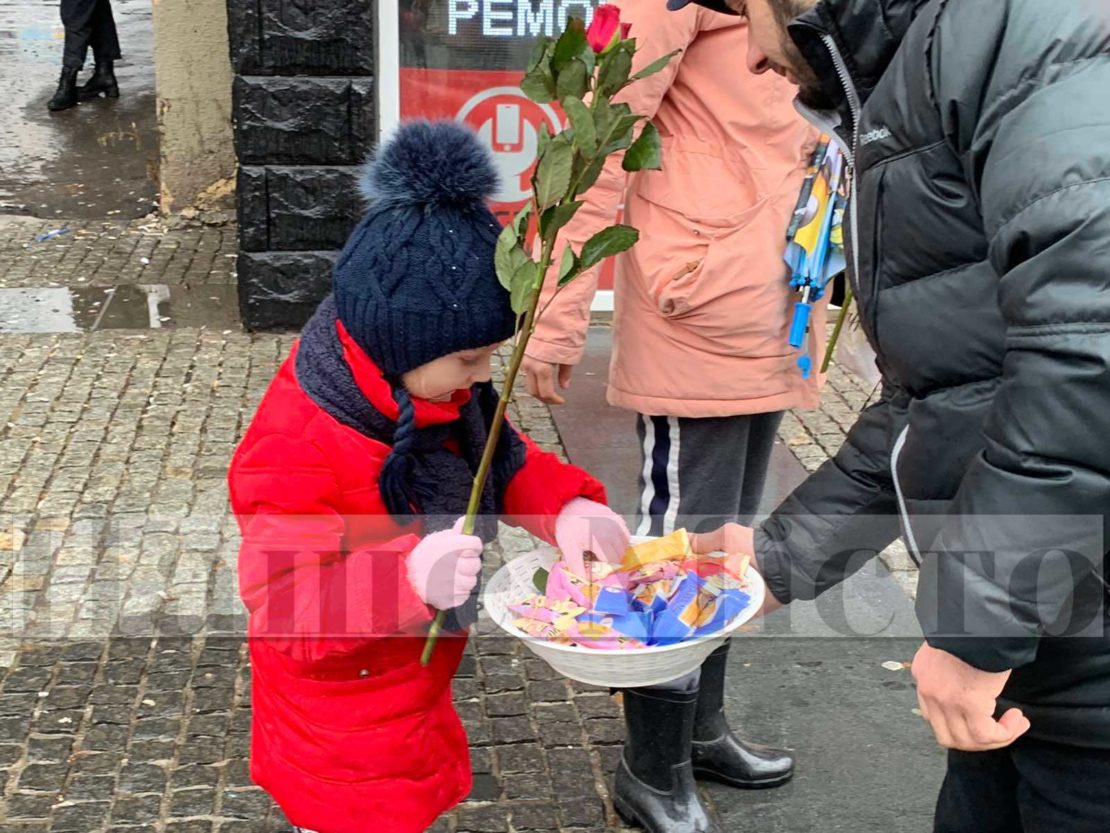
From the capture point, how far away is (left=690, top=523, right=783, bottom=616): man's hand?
8.61 ft

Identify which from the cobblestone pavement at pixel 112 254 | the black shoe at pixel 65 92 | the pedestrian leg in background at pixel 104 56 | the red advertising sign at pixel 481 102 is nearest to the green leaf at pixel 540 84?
the red advertising sign at pixel 481 102

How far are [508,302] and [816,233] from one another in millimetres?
921

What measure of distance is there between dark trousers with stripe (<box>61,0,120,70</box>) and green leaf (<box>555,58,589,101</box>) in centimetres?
1038

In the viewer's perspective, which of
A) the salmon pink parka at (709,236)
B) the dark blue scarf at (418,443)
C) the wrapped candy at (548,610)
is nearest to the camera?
the dark blue scarf at (418,443)

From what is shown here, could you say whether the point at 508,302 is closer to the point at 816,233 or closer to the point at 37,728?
the point at 816,233

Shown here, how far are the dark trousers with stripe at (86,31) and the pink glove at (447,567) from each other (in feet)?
34.0

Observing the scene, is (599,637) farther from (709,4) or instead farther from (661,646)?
(709,4)

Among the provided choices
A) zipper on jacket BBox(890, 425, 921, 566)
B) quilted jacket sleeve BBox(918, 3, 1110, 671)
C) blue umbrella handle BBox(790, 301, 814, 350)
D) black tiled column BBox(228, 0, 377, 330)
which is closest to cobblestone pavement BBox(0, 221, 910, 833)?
black tiled column BBox(228, 0, 377, 330)

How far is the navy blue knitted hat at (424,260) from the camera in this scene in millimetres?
2213

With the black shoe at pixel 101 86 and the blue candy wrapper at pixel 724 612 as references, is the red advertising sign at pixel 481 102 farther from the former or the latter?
the black shoe at pixel 101 86

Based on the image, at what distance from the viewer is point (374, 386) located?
7.50 feet

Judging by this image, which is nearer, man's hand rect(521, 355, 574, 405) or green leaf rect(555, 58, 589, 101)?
green leaf rect(555, 58, 589, 101)

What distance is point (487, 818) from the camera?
10.3 feet

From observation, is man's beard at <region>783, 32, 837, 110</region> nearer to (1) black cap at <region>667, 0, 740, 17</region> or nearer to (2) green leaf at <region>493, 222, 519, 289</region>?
(1) black cap at <region>667, 0, 740, 17</region>
